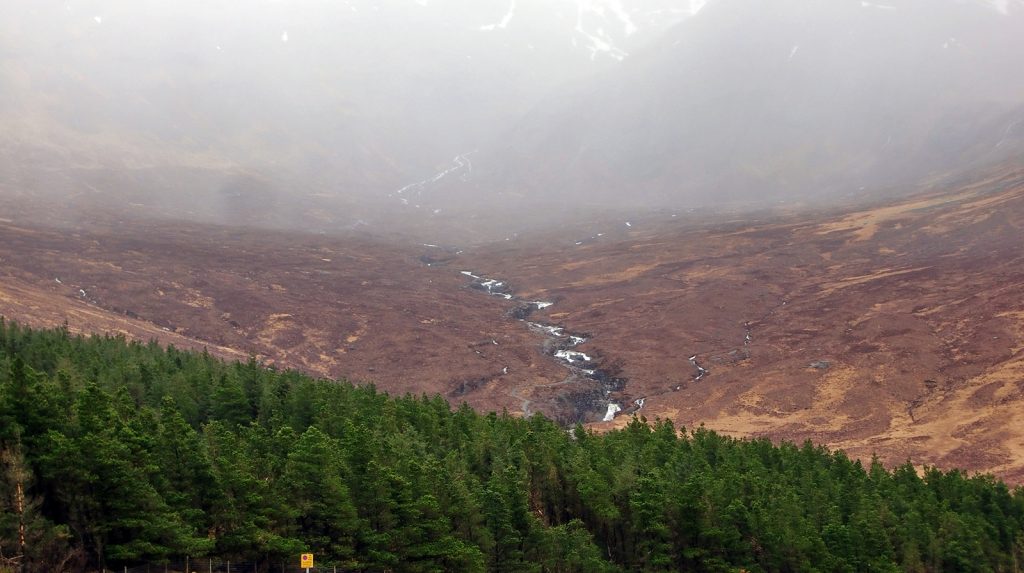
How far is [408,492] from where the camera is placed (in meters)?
34.2

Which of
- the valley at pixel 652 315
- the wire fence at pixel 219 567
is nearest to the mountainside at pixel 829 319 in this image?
the valley at pixel 652 315

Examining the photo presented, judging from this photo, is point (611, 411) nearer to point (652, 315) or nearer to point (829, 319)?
point (652, 315)

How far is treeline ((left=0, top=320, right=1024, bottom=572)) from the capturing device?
2947 centimetres

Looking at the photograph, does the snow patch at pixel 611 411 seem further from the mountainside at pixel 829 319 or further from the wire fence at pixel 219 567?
the wire fence at pixel 219 567

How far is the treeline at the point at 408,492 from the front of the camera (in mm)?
29469

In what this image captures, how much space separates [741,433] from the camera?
7162cm

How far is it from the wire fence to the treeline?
358mm

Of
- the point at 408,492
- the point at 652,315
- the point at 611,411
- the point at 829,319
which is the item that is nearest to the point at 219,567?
the point at 408,492

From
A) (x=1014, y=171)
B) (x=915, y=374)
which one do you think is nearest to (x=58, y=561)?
(x=915, y=374)

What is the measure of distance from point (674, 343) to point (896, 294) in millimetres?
28674

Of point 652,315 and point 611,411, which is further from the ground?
point 652,315

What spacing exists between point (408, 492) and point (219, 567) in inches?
302

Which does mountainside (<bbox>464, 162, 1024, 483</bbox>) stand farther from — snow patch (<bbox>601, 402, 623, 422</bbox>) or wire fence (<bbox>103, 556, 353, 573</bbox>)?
wire fence (<bbox>103, 556, 353, 573</bbox>)

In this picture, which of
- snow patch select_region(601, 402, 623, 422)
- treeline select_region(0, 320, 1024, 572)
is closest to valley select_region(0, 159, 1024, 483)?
snow patch select_region(601, 402, 623, 422)
